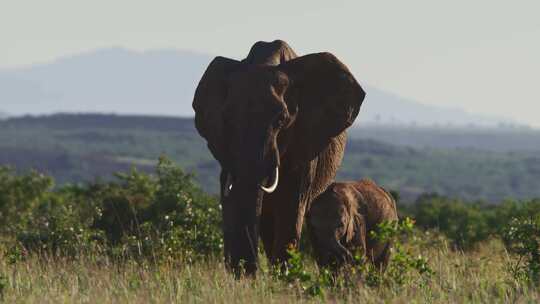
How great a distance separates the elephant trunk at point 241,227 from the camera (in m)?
11.3

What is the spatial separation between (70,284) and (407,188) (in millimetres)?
146552

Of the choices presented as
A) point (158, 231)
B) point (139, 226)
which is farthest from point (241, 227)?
point (139, 226)

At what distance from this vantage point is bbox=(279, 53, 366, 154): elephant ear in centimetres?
1234

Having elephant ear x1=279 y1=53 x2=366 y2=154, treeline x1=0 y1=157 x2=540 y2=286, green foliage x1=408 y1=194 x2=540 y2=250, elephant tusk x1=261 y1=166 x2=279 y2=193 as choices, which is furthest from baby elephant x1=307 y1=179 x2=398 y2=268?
green foliage x1=408 y1=194 x2=540 y2=250

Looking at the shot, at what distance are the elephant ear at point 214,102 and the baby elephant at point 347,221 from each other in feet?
4.48

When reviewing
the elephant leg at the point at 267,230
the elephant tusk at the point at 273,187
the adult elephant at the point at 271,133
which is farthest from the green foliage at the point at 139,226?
the elephant tusk at the point at 273,187

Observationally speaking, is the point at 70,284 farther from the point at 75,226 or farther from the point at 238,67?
the point at 75,226

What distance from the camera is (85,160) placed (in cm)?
16550


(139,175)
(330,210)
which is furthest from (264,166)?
(139,175)

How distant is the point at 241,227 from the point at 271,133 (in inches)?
40.4

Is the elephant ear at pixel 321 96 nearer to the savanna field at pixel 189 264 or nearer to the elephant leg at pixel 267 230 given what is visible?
the elephant leg at pixel 267 230

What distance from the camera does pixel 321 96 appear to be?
1263 cm

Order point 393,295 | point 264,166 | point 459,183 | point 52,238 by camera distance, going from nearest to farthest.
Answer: point 393,295, point 264,166, point 52,238, point 459,183

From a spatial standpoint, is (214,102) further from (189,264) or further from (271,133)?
(189,264)
